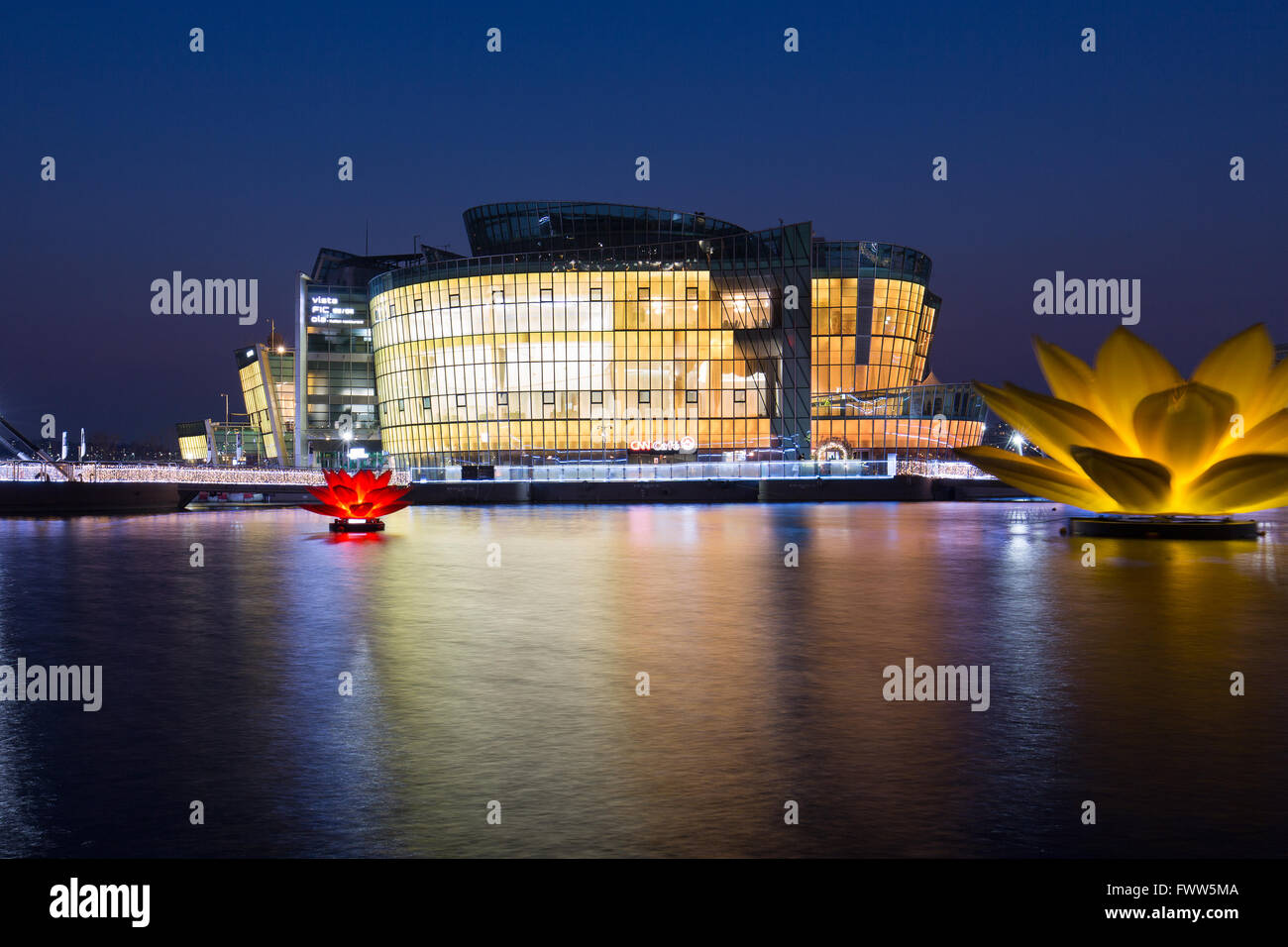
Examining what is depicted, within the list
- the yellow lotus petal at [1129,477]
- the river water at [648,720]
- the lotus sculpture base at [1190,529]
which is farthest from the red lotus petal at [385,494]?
the lotus sculpture base at [1190,529]

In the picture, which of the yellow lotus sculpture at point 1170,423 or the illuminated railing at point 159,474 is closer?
the yellow lotus sculpture at point 1170,423

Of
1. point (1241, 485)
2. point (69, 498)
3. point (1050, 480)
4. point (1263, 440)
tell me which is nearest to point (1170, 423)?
point (1241, 485)

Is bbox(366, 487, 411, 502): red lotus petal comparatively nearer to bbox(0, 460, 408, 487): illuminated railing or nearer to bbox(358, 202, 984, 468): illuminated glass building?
bbox(0, 460, 408, 487): illuminated railing

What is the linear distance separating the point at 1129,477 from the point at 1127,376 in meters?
2.34

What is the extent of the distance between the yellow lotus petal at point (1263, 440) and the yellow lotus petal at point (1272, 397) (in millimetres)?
502

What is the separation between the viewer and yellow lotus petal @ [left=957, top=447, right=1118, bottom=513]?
1064 inches

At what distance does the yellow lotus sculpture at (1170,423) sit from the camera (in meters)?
23.5

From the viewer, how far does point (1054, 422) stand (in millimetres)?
25531

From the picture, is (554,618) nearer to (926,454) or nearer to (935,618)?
(935,618)

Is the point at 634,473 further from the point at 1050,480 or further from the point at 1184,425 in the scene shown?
the point at 1184,425

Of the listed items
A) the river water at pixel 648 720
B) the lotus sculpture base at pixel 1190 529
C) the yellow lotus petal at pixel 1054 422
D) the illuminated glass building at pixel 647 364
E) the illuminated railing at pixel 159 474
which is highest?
the illuminated glass building at pixel 647 364

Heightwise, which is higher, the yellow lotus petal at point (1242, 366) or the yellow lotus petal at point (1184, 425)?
the yellow lotus petal at point (1242, 366)

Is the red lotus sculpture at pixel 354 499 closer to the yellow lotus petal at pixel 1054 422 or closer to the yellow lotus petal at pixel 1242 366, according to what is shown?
the yellow lotus petal at pixel 1054 422
